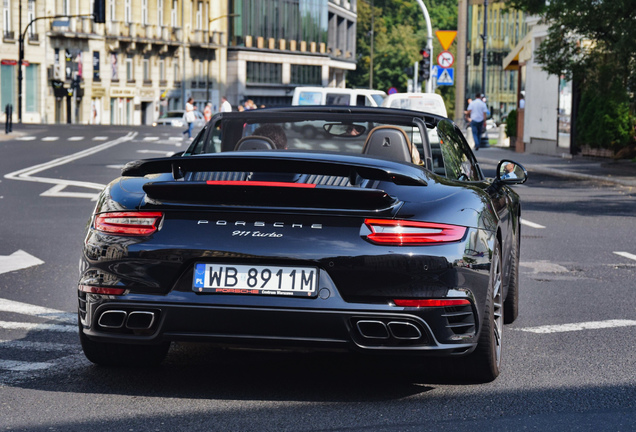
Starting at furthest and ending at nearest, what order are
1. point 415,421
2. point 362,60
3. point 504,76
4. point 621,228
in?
point 362,60
point 504,76
point 621,228
point 415,421

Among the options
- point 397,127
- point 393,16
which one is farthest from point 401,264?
point 393,16

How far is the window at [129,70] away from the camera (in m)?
91.2

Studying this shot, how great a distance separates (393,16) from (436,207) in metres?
146

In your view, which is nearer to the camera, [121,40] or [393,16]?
[121,40]

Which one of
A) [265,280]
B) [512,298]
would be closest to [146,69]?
[512,298]

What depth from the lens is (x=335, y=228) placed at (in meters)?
5.07

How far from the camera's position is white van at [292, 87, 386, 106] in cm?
3519

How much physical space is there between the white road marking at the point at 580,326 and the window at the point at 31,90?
76.7 metres

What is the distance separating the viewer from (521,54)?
43.4 m

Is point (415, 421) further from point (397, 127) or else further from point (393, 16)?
point (393, 16)

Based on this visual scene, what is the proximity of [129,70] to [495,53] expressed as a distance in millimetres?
39417

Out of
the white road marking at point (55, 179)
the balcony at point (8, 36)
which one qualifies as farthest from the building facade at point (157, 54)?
the white road marking at point (55, 179)

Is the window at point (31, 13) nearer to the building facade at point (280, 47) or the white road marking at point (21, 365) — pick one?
the building facade at point (280, 47)

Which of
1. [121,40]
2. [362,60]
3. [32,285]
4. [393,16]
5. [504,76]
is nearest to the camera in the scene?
[32,285]
